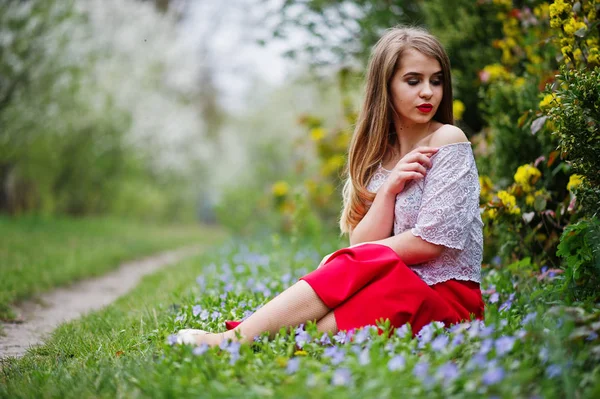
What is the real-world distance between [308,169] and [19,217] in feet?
17.6

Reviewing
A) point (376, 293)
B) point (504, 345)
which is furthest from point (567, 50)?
point (504, 345)

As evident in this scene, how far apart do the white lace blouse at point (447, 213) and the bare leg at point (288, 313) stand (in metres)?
0.50

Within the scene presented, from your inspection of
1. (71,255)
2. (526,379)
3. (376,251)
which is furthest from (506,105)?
(71,255)

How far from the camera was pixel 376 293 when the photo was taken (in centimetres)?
227

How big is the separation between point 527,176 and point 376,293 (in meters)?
1.35

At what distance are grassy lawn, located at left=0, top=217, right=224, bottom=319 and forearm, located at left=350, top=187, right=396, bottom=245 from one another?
277cm

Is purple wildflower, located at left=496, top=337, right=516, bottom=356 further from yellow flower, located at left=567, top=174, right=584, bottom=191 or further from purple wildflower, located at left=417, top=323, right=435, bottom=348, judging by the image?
yellow flower, located at left=567, top=174, right=584, bottom=191

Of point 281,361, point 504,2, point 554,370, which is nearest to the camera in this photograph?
point 554,370

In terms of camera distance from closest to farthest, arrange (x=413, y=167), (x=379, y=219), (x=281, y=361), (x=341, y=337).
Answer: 1. (x=281, y=361)
2. (x=341, y=337)
3. (x=413, y=167)
4. (x=379, y=219)

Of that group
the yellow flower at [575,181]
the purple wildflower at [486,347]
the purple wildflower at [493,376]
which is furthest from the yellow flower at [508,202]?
the purple wildflower at [493,376]

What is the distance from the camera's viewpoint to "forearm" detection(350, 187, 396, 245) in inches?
101

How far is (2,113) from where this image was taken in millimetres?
7930

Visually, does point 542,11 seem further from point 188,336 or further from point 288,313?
point 188,336

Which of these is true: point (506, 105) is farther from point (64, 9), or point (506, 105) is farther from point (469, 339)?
point (64, 9)
